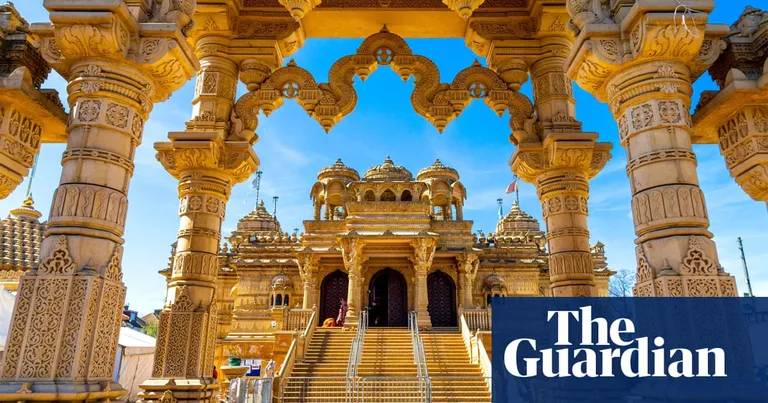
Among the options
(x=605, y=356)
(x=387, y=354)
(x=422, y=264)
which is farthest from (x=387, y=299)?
(x=605, y=356)

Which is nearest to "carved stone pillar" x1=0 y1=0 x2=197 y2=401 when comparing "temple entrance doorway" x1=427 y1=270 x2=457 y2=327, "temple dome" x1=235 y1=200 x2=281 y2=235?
→ "temple entrance doorway" x1=427 y1=270 x2=457 y2=327

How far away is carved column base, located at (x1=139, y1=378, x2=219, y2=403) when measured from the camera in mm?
7738

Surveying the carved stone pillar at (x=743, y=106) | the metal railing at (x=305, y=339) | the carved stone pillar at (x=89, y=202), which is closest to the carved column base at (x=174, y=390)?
the carved stone pillar at (x=89, y=202)

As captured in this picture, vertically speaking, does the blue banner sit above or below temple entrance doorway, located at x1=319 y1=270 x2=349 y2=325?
below

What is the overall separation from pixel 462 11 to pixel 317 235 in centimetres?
2045

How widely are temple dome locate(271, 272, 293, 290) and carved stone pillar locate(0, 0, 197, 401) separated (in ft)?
71.6

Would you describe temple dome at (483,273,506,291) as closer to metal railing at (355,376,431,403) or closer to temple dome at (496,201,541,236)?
temple dome at (496,201,541,236)

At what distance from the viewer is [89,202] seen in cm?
480

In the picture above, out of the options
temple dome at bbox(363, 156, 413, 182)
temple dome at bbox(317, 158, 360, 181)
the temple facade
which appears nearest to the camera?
the temple facade

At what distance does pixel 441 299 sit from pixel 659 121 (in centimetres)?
2159

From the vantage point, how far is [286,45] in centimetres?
981

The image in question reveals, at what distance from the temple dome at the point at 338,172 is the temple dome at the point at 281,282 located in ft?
27.8

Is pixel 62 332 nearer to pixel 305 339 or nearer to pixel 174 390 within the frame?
pixel 174 390

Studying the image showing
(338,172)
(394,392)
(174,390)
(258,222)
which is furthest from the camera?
(258,222)
